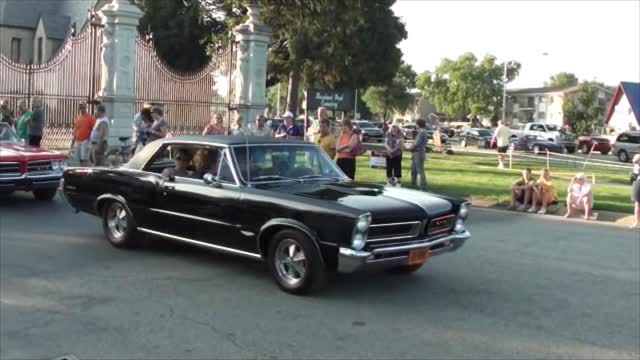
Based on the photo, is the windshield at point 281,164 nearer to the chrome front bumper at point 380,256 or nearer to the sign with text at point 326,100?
the chrome front bumper at point 380,256

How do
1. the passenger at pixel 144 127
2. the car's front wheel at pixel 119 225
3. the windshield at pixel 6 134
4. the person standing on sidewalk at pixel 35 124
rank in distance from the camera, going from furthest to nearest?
the person standing on sidewalk at pixel 35 124 < the passenger at pixel 144 127 < the windshield at pixel 6 134 < the car's front wheel at pixel 119 225

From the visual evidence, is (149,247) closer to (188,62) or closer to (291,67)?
(291,67)

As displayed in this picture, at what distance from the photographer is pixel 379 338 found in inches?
225

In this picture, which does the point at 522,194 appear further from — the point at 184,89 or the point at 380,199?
the point at 184,89

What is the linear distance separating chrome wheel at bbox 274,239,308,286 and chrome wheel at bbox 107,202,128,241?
8.25 feet

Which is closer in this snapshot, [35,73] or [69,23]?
[35,73]

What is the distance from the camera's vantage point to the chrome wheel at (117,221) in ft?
29.0

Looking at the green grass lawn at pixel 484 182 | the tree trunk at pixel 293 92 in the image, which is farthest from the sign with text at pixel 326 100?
the tree trunk at pixel 293 92

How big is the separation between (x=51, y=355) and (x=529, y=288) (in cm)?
472

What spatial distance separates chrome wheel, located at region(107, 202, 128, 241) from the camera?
8.83 m

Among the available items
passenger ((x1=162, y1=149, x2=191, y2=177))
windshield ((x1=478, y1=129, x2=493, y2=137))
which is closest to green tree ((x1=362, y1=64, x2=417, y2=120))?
windshield ((x1=478, y1=129, x2=493, y2=137))

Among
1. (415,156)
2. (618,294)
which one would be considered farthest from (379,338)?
(415,156)

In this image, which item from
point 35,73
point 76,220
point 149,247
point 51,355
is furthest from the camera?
point 35,73

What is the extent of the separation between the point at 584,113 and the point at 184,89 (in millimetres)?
58930
